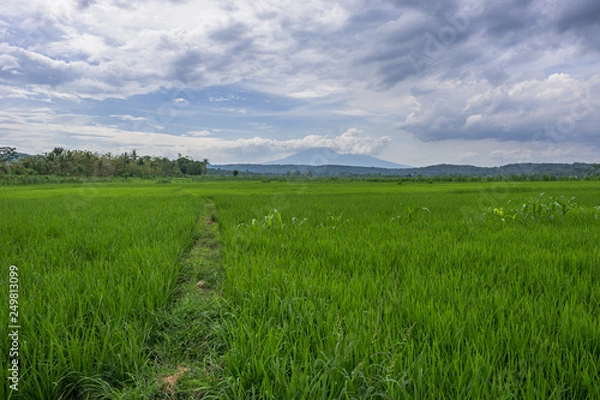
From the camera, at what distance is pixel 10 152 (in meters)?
56.0

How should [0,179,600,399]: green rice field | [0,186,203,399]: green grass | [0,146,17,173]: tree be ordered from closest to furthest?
[0,179,600,399]: green rice field
[0,186,203,399]: green grass
[0,146,17,173]: tree

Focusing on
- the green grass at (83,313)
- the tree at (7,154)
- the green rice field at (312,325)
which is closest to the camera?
the green rice field at (312,325)

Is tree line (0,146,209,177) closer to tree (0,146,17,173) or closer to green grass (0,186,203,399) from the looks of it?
tree (0,146,17,173)

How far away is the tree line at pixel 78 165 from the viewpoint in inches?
2121

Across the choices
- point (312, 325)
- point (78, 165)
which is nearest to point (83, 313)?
point (312, 325)

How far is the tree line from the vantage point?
53.9 meters

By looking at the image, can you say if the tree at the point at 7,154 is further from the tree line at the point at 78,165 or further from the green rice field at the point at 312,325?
the green rice field at the point at 312,325

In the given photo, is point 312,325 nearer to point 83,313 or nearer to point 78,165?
point 83,313

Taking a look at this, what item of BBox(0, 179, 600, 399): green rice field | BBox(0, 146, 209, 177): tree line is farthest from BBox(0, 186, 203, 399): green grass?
BBox(0, 146, 209, 177): tree line

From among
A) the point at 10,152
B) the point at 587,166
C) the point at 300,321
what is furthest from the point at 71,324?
the point at 587,166

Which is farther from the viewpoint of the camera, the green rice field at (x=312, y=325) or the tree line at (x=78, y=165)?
the tree line at (x=78, y=165)

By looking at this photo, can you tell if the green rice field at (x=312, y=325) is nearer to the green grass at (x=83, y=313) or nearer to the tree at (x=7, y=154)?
the green grass at (x=83, y=313)

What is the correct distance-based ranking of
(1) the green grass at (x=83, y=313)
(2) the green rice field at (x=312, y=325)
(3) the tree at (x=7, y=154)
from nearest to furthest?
(2) the green rice field at (x=312, y=325)
(1) the green grass at (x=83, y=313)
(3) the tree at (x=7, y=154)

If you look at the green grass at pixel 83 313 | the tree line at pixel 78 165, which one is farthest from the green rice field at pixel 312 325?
the tree line at pixel 78 165
